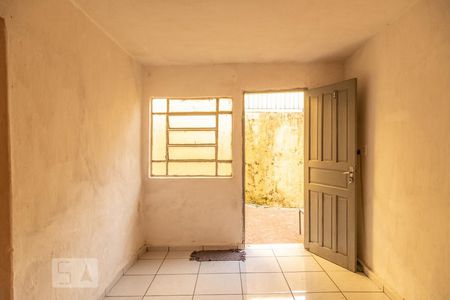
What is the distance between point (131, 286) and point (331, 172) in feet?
8.27

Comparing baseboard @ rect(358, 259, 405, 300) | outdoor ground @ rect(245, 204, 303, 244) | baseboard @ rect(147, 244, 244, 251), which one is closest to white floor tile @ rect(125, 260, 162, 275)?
baseboard @ rect(147, 244, 244, 251)

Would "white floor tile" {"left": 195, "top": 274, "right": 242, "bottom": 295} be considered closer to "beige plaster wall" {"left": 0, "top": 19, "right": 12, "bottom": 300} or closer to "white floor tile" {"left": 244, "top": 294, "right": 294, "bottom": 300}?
"white floor tile" {"left": 244, "top": 294, "right": 294, "bottom": 300}

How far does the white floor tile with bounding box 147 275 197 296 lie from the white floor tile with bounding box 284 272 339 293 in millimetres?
1011

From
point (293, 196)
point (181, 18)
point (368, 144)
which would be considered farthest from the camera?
point (293, 196)

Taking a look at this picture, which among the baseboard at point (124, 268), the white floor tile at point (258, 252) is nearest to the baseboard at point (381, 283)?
the white floor tile at point (258, 252)

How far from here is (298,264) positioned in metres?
3.27

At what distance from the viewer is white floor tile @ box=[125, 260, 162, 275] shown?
3.12 meters

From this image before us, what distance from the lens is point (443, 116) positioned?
1.90 meters

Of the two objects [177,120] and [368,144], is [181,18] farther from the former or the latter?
[368,144]

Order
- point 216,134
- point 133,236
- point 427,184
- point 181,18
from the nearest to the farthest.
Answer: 1. point 427,184
2. point 181,18
3. point 133,236
4. point 216,134

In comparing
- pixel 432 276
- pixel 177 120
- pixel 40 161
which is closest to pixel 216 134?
pixel 177 120

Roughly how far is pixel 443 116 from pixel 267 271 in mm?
2228

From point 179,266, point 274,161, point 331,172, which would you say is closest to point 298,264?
point 331,172

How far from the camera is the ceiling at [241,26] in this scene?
2178 millimetres
